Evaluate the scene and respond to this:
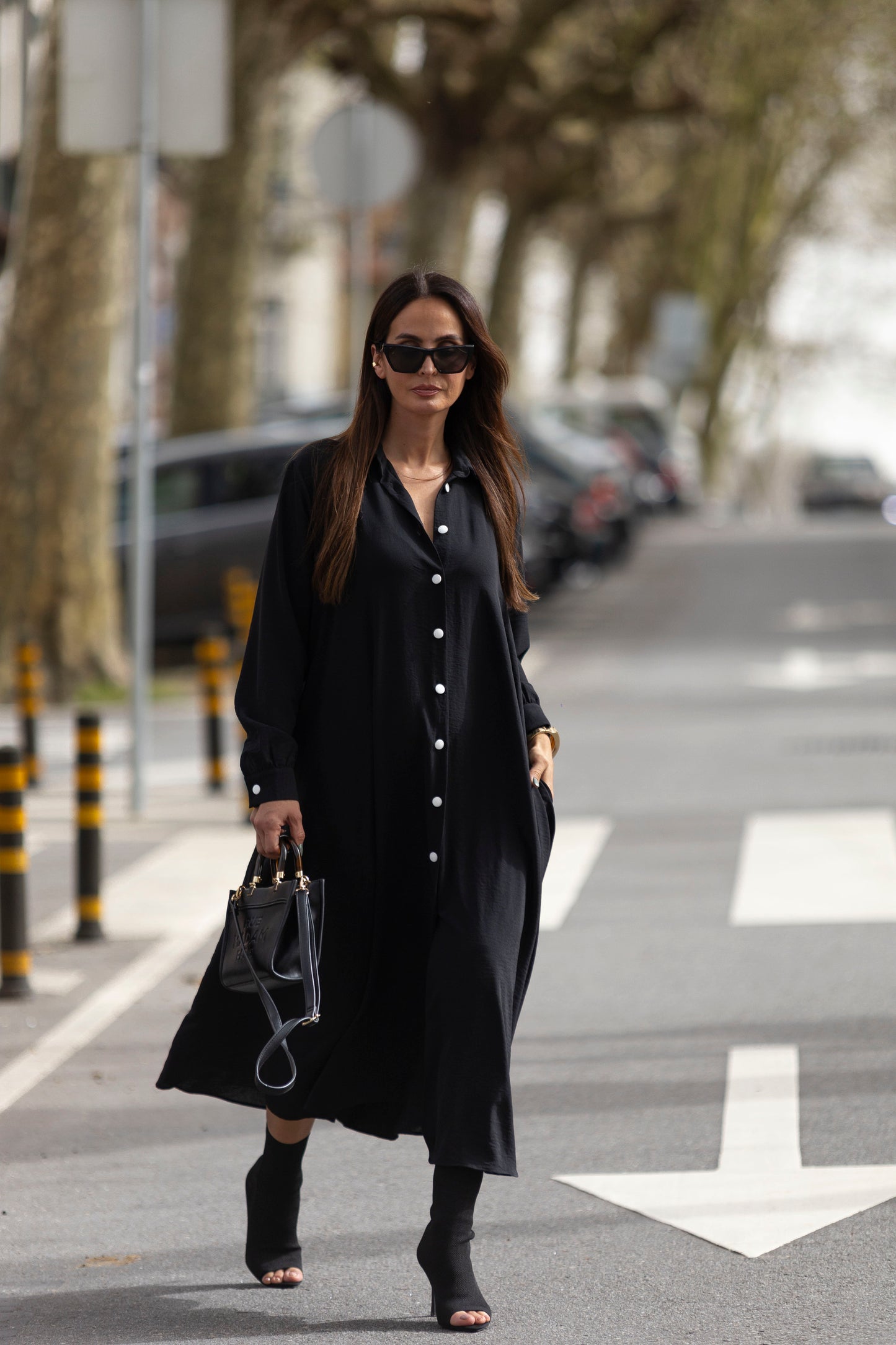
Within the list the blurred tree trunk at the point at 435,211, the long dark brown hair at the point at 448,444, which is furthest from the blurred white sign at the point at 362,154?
the blurred tree trunk at the point at 435,211

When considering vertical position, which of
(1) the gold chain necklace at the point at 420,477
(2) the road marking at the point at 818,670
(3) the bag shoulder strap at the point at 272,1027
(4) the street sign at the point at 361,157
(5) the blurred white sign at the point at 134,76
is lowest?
(2) the road marking at the point at 818,670

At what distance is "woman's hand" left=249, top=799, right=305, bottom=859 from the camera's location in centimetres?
429

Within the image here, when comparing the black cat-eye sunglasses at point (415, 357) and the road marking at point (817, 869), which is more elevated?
the black cat-eye sunglasses at point (415, 357)

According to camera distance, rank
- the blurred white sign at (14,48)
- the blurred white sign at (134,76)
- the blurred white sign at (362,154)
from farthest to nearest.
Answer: the blurred white sign at (362,154), the blurred white sign at (134,76), the blurred white sign at (14,48)

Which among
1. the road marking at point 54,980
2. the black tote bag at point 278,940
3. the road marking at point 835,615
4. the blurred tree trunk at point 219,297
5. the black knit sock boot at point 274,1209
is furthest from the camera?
the blurred tree trunk at point 219,297

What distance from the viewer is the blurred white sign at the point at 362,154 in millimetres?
14008

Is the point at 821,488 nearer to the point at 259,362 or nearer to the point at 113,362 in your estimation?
the point at 259,362

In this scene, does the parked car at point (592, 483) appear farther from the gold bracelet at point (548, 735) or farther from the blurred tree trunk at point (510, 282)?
the gold bracelet at point (548, 735)

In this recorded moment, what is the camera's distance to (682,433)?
47750 mm

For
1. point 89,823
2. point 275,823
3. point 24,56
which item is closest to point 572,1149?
point 275,823

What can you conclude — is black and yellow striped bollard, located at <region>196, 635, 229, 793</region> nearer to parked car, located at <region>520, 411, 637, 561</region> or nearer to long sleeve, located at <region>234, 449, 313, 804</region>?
long sleeve, located at <region>234, 449, 313, 804</region>

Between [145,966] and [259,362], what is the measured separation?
2383 inches

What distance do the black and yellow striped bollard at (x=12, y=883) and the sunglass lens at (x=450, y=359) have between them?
3.35 m

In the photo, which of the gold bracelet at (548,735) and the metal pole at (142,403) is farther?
the metal pole at (142,403)
